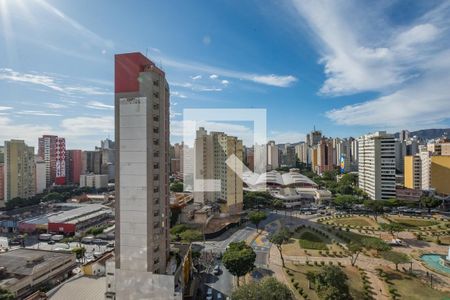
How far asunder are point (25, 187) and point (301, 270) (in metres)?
34.9

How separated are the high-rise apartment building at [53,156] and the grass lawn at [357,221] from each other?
3967 cm

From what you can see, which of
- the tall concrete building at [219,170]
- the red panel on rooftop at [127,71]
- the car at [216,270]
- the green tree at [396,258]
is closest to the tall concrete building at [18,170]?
the tall concrete building at [219,170]

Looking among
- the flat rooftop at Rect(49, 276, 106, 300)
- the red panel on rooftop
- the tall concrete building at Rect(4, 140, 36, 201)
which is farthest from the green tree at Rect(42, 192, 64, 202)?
the red panel on rooftop

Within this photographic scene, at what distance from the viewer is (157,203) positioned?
10273 mm

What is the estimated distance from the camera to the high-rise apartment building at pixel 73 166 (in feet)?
143

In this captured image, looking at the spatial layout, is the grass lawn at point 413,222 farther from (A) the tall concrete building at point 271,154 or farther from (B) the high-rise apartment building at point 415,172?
(A) the tall concrete building at point 271,154

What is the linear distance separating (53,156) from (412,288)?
4603cm

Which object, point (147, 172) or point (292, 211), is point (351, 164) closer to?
point (292, 211)

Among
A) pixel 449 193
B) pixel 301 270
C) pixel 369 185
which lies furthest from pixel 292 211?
pixel 449 193

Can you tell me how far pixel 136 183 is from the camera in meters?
9.80

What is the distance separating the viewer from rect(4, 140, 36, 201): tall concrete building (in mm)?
30717

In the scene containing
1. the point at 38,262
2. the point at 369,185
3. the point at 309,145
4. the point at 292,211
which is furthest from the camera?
the point at 309,145

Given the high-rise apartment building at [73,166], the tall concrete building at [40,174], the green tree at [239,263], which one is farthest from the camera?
the high-rise apartment building at [73,166]

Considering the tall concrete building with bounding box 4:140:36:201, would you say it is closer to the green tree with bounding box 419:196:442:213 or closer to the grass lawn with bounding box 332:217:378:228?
the grass lawn with bounding box 332:217:378:228
